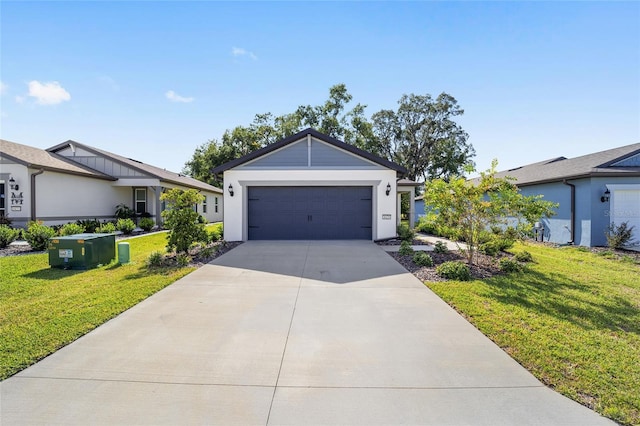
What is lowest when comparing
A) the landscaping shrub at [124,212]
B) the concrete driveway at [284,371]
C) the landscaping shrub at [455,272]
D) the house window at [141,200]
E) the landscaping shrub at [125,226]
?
the concrete driveway at [284,371]

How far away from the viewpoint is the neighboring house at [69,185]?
515 inches

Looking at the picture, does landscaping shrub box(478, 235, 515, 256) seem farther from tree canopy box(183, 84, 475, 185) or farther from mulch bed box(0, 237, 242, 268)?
tree canopy box(183, 84, 475, 185)

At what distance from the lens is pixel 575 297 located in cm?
566

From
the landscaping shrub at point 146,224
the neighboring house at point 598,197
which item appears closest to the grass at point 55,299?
the landscaping shrub at point 146,224

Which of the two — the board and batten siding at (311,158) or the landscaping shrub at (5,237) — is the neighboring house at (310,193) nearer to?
the board and batten siding at (311,158)

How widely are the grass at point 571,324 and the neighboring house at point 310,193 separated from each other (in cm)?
630

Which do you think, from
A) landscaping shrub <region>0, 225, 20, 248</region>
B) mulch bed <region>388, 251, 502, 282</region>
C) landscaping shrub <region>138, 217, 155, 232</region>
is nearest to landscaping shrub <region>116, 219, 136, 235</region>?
landscaping shrub <region>138, 217, 155, 232</region>

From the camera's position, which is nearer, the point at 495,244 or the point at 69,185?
the point at 495,244

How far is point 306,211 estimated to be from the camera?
12875mm

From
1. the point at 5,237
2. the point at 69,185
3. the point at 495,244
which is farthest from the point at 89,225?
the point at 495,244

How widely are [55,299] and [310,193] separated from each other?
9.00 metres

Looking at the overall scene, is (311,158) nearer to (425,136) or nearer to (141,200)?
(141,200)

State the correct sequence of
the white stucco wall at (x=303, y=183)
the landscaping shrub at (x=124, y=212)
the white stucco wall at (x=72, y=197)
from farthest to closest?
1. the landscaping shrub at (x=124, y=212)
2. the white stucco wall at (x=72, y=197)
3. the white stucco wall at (x=303, y=183)

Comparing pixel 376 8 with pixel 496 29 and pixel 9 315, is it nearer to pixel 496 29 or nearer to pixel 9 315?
pixel 496 29
